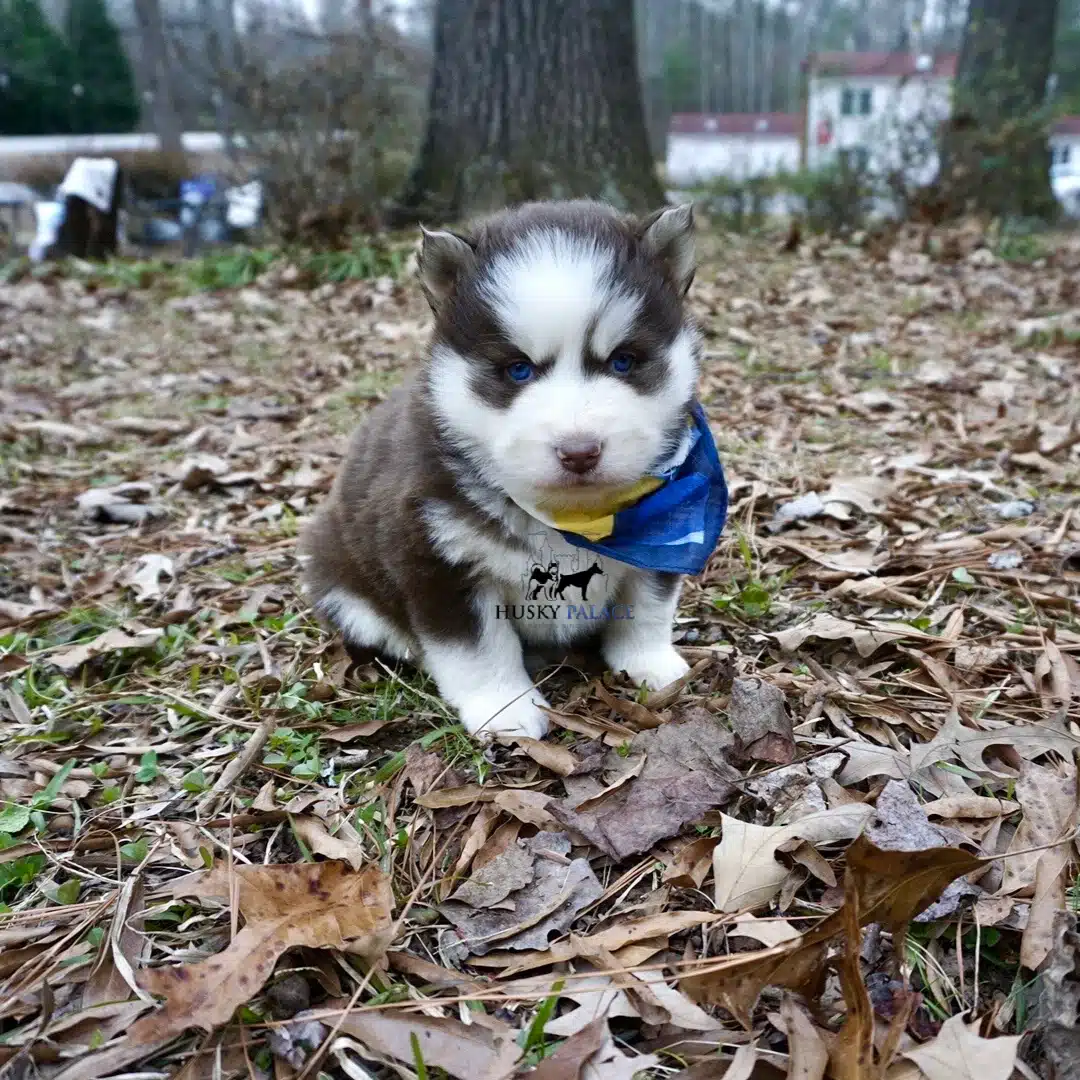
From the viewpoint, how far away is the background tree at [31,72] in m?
28.2

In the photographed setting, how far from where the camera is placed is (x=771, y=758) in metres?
2.41

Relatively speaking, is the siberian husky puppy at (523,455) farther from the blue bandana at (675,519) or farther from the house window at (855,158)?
the house window at (855,158)

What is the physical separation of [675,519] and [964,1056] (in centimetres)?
149

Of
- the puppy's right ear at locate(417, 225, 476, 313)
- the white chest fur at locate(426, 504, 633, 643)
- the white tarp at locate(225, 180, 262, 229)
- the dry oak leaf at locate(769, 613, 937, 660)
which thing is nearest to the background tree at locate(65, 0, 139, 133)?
the white tarp at locate(225, 180, 262, 229)

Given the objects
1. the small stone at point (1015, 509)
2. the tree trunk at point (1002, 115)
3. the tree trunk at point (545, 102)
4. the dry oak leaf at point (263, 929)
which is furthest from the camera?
the tree trunk at point (1002, 115)

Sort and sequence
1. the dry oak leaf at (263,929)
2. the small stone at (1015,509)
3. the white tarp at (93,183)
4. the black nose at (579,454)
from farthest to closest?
the white tarp at (93,183)
the small stone at (1015,509)
the black nose at (579,454)
the dry oak leaf at (263,929)

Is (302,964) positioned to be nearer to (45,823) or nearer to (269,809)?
(269,809)

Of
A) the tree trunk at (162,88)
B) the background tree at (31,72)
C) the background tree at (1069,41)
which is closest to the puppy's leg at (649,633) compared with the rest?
the tree trunk at (162,88)

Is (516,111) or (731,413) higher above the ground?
(516,111)

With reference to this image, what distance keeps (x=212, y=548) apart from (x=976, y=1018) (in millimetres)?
3392

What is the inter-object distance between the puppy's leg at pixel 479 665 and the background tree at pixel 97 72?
109 feet

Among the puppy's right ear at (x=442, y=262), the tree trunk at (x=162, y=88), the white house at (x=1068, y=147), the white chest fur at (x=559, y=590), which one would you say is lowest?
the white house at (x=1068, y=147)

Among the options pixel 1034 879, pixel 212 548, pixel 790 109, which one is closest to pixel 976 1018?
pixel 1034 879

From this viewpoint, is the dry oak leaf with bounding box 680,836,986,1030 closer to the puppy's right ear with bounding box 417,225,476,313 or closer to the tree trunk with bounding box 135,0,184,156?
the puppy's right ear with bounding box 417,225,476,313
